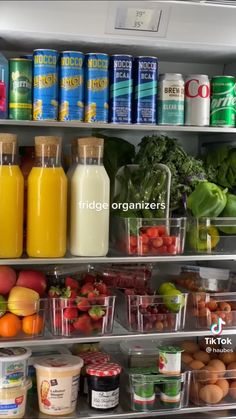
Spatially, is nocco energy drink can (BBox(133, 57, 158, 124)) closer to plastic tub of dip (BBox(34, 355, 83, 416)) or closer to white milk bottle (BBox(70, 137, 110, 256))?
white milk bottle (BBox(70, 137, 110, 256))

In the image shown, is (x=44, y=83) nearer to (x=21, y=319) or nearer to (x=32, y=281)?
(x=32, y=281)

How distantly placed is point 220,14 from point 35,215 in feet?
3.07

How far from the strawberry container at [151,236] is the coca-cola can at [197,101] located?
38cm

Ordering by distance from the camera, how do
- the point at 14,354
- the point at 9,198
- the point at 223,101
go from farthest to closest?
the point at 223,101 → the point at 14,354 → the point at 9,198

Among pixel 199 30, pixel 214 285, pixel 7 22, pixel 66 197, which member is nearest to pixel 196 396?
pixel 214 285

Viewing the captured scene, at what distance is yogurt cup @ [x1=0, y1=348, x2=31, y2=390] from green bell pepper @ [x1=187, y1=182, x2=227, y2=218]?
828 millimetres

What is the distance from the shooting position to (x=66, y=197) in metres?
2.26

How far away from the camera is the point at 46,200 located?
2.21 m

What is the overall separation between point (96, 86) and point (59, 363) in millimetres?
1022

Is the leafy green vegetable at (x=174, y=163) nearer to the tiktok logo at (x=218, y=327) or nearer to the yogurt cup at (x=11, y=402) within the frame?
the tiktok logo at (x=218, y=327)

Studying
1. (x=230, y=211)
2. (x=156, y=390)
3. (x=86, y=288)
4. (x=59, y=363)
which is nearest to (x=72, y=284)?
(x=86, y=288)

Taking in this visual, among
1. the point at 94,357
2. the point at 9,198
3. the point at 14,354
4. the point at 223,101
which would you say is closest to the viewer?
the point at 9,198

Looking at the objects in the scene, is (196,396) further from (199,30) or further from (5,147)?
(199,30)

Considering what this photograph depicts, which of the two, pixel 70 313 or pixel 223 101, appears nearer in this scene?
pixel 70 313
